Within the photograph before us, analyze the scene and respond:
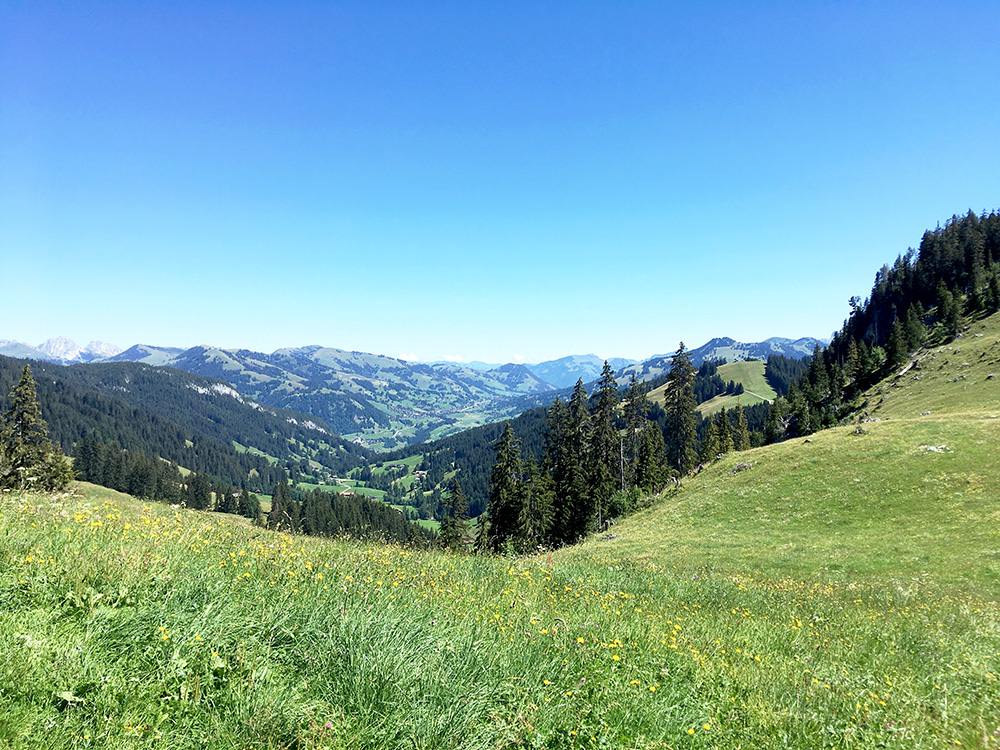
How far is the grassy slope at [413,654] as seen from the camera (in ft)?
12.0

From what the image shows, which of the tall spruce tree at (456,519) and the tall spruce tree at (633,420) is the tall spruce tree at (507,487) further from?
the tall spruce tree at (633,420)

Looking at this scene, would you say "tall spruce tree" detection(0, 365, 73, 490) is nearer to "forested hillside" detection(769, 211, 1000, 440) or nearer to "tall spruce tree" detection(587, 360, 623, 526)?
"tall spruce tree" detection(587, 360, 623, 526)

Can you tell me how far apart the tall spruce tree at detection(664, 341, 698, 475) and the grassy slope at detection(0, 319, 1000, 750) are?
53.8 metres

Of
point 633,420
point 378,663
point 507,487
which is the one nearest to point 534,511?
point 507,487

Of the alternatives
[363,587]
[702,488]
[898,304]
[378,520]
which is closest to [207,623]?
[363,587]

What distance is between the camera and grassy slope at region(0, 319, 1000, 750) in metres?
3.67

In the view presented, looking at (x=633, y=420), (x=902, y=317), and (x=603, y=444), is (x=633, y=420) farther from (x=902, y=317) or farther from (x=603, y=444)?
(x=902, y=317)

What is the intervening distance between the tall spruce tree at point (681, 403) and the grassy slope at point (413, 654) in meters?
53.8

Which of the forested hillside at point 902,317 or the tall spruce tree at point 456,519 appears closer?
the tall spruce tree at point 456,519

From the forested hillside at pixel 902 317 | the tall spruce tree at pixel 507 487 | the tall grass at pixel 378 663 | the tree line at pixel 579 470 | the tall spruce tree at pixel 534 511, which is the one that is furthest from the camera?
the forested hillside at pixel 902 317

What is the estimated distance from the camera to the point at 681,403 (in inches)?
2616

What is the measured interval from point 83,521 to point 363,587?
504cm

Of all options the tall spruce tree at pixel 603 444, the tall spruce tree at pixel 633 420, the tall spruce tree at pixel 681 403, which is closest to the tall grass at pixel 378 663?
the tall spruce tree at pixel 603 444

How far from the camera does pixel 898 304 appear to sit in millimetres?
136500
